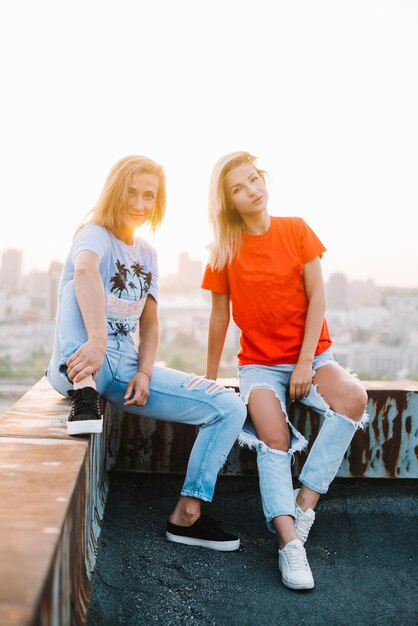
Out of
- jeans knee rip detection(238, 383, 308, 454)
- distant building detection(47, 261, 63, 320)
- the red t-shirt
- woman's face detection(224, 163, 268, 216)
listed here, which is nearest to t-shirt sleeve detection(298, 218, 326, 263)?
the red t-shirt

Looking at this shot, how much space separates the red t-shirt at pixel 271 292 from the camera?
2.57 metres

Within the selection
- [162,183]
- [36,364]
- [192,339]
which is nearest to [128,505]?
[162,183]

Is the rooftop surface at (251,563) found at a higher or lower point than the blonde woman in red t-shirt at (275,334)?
lower

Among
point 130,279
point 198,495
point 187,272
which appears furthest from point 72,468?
point 187,272

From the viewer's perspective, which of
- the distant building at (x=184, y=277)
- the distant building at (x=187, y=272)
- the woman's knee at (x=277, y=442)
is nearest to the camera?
the woman's knee at (x=277, y=442)

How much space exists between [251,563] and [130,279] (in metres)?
1.20

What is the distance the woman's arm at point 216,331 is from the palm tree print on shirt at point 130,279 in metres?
0.46

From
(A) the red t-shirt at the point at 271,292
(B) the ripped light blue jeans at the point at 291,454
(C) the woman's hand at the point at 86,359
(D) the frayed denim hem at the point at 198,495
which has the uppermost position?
(A) the red t-shirt at the point at 271,292

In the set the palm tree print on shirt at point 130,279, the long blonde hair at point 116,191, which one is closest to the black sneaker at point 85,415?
the palm tree print on shirt at point 130,279

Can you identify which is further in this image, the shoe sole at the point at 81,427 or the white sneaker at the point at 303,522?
the white sneaker at the point at 303,522

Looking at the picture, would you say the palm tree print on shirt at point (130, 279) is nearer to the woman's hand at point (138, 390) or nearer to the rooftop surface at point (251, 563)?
the woman's hand at point (138, 390)

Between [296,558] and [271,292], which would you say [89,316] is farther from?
A: [296,558]

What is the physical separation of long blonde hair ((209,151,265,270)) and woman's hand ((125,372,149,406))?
0.77 metres

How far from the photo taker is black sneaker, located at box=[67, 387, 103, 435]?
1737mm
